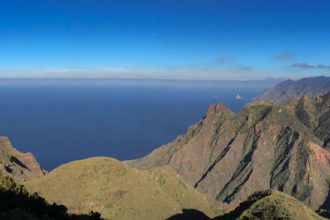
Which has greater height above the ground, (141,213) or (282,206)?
(282,206)

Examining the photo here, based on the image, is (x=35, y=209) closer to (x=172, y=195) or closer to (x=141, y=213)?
(x=141, y=213)

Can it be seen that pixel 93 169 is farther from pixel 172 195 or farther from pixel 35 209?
pixel 35 209

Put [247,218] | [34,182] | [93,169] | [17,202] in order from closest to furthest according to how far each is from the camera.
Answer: [17,202] < [247,218] < [34,182] < [93,169]

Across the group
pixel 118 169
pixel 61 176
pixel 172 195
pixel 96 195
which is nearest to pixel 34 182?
pixel 61 176

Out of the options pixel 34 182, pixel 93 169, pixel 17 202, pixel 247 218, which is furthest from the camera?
pixel 93 169

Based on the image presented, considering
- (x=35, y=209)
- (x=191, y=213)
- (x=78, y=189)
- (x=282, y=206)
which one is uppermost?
(x=35, y=209)

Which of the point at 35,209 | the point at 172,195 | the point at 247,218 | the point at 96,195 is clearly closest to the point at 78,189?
the point at 96,195

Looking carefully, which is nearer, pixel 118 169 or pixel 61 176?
pixel 61 176
